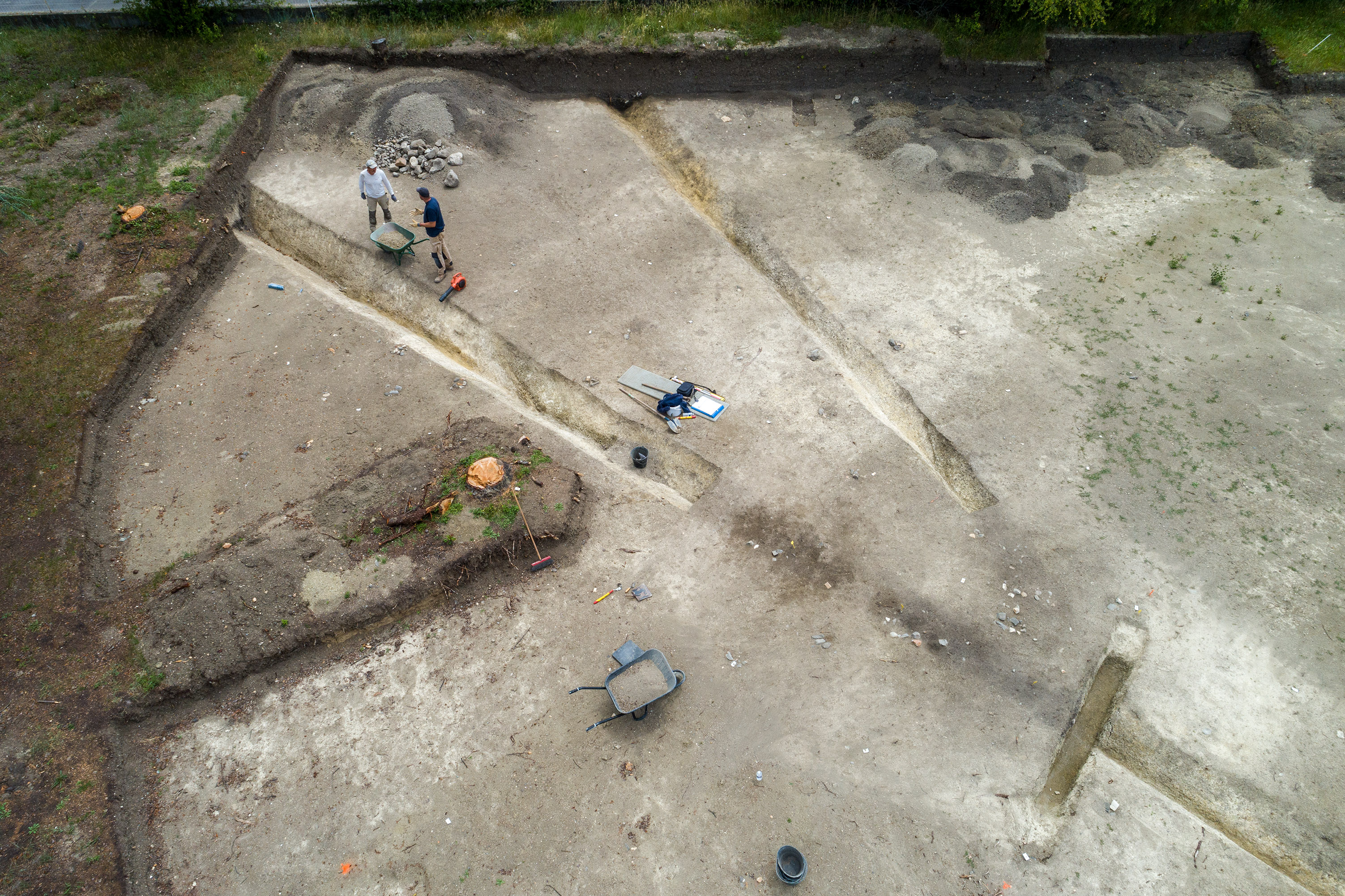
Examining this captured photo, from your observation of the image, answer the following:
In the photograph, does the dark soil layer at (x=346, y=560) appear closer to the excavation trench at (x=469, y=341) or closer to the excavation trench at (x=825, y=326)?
the excavation trench at (x=469, y=341)

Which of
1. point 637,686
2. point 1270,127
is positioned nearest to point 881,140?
point 1270,127

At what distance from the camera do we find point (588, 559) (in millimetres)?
8719

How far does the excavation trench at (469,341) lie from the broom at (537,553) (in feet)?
6.07

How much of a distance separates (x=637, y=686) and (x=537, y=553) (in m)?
2.24

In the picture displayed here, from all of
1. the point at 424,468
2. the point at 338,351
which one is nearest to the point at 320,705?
the point at 424,468

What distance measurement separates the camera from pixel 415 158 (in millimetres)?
13734

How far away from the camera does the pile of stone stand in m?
13.7

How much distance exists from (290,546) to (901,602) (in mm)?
7425

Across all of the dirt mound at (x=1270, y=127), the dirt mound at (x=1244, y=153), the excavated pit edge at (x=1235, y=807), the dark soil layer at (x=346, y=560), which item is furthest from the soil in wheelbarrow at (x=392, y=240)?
the dirt mound at (x=1270, y=127)

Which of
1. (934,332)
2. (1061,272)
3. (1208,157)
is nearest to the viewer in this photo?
(934,332)

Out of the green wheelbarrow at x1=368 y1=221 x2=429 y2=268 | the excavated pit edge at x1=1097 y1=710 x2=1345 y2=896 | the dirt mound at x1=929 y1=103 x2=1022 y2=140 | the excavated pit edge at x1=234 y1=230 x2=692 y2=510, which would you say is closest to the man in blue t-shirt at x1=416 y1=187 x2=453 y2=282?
the green wheelbarrow at x1=368 y1=221 x2=429 y2=268

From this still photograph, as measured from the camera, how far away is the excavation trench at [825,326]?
32.0 ft

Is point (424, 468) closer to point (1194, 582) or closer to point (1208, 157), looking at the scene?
point (1194, 582)

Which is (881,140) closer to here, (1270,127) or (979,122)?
(979,122)
